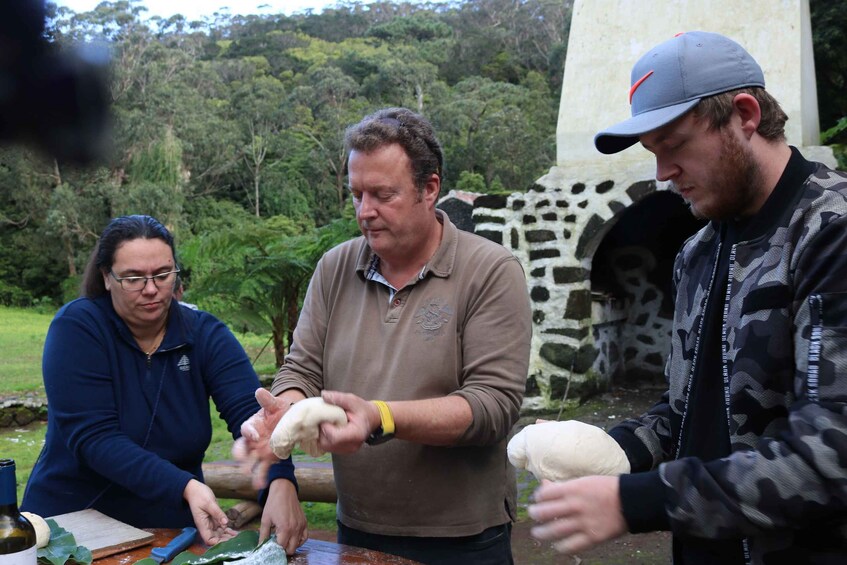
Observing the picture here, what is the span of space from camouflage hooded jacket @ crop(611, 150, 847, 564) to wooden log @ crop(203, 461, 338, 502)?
354 cm

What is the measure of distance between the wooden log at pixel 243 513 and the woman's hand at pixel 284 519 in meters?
2.50

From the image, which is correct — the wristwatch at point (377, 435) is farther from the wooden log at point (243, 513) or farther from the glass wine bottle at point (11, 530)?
the wooden log at point (243, 513)

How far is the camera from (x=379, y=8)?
6519cm

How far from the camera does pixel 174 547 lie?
1.97 m

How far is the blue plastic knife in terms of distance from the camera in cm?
194

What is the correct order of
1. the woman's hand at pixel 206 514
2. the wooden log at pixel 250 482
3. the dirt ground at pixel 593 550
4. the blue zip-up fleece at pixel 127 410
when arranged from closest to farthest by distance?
the woman's hand at pixel 206 514
the blue zip-up fleece at pixel 127 410
the dirt ground at pixel 593 550
the wooden log at pixel 250 482

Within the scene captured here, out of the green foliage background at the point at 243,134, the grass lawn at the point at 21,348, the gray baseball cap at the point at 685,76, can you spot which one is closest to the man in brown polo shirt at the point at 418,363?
the gray baseball cap at the point at 685,76

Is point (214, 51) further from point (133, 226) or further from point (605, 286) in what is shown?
point (133, 226)

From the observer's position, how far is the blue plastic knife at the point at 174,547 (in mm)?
1936

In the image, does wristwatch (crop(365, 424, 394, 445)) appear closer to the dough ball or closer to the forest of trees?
the dough ball

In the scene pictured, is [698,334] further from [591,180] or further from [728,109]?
[591,180]

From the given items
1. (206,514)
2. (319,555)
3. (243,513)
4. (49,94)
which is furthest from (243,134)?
(319,555)

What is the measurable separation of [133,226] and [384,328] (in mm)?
993

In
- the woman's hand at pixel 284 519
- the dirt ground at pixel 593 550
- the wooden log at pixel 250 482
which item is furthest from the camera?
the wooden log at pixel 250 482
